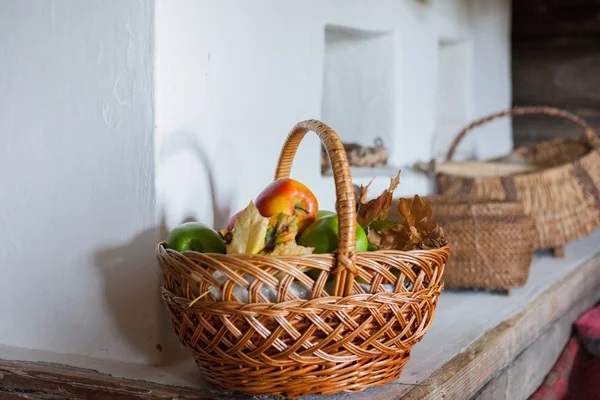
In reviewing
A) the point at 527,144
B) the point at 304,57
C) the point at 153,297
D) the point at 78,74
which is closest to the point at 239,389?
the point at 153,297

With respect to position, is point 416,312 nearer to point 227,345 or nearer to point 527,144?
point 227,345

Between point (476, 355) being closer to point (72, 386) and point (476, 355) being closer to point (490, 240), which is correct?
point (490, 240)

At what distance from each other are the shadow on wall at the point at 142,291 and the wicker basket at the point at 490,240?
659 mm

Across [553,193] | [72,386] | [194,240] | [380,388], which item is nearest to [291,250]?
[194,240]

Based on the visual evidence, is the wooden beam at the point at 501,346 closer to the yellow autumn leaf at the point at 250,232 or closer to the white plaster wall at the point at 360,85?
the yellow autumn leaf at the point at 250,232

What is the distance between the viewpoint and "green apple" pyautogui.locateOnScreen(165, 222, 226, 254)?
89 centimetres

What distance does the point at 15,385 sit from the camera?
1009 millimetres

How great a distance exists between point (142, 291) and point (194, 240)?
0.19 metres

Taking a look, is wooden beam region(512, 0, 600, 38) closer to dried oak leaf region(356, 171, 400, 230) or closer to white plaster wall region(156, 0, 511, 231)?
white plaster wall region(156, 0, 511, 231)

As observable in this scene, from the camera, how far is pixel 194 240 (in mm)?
892

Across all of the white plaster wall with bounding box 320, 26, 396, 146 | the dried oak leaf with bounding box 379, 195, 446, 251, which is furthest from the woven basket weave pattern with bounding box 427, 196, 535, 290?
the dried oak leaf with bounding box 379, 195, 446, 251

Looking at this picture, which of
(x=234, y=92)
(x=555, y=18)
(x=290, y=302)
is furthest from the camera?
(x=555, y=18)

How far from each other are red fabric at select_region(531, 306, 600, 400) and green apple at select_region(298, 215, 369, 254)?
881 mm

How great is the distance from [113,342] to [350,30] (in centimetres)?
90
